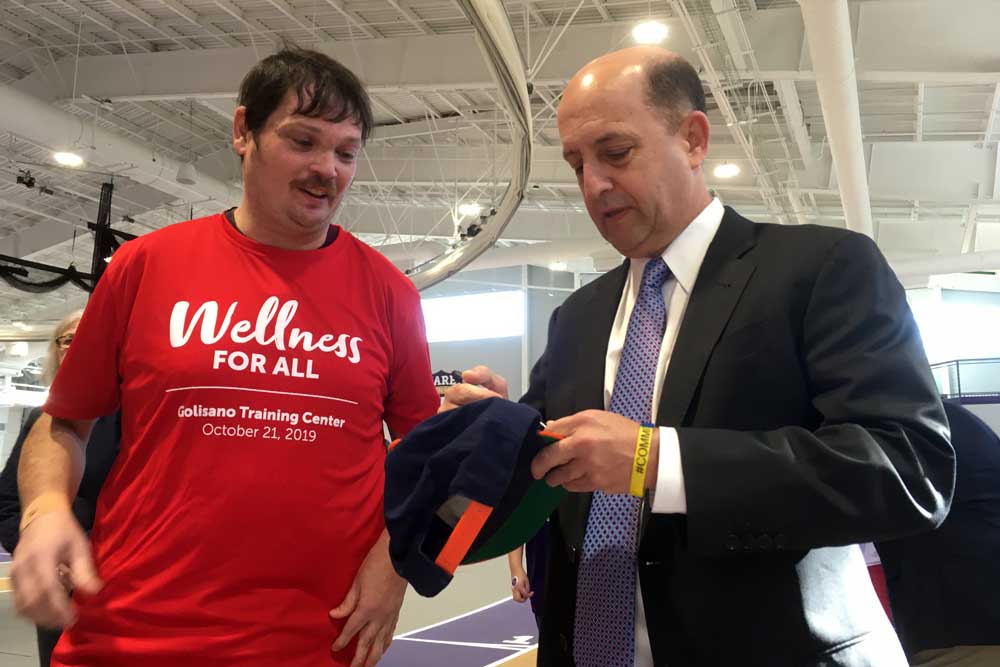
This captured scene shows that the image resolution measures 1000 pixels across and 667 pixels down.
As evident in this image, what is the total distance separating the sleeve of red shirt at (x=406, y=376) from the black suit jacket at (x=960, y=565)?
1.73 m

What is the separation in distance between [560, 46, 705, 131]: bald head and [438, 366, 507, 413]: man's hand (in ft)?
1.70

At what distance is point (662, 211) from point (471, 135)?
11.9m

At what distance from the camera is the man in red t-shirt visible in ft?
4.48

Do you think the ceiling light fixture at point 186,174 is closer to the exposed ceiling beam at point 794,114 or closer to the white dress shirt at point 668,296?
the exposed ceiling beam at point 794,114

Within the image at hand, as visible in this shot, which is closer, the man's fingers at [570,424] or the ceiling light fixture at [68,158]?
the man's fingers at [570,424]

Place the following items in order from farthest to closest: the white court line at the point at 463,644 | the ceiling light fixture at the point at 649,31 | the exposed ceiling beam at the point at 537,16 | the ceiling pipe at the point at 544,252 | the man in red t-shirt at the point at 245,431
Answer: the ceiling pipe at the point at 544,252
the exposed ceiling beam at the point at 537,16
the ceiling light fixture at the point at 649,31
the white court line at the point at 463,644
the man in red t-shirt at the point at 245,431

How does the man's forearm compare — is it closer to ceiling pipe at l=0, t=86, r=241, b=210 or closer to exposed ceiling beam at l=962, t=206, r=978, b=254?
ceiling pipe at l=0, t=86, r=241, b=210

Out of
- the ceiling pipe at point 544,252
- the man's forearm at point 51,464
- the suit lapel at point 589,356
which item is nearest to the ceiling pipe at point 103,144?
the ceiling pipe at point 544,252

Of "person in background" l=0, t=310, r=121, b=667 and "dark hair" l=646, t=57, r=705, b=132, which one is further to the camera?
"person in background" l=0, t=310, r=121, b=667

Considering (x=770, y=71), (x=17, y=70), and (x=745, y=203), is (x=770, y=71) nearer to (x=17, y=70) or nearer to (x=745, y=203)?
(x=745, y=203)

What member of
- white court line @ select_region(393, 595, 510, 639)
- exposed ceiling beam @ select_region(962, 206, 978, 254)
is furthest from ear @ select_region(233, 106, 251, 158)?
exposed ceiling beam @ select_region(962, 206, 978, 254)

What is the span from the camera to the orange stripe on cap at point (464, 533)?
1.12 meters

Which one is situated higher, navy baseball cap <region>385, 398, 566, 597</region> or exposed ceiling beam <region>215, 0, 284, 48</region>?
exposed ceiling beam <region>215, 0, 284, 48</region>

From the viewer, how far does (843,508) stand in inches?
42.1
